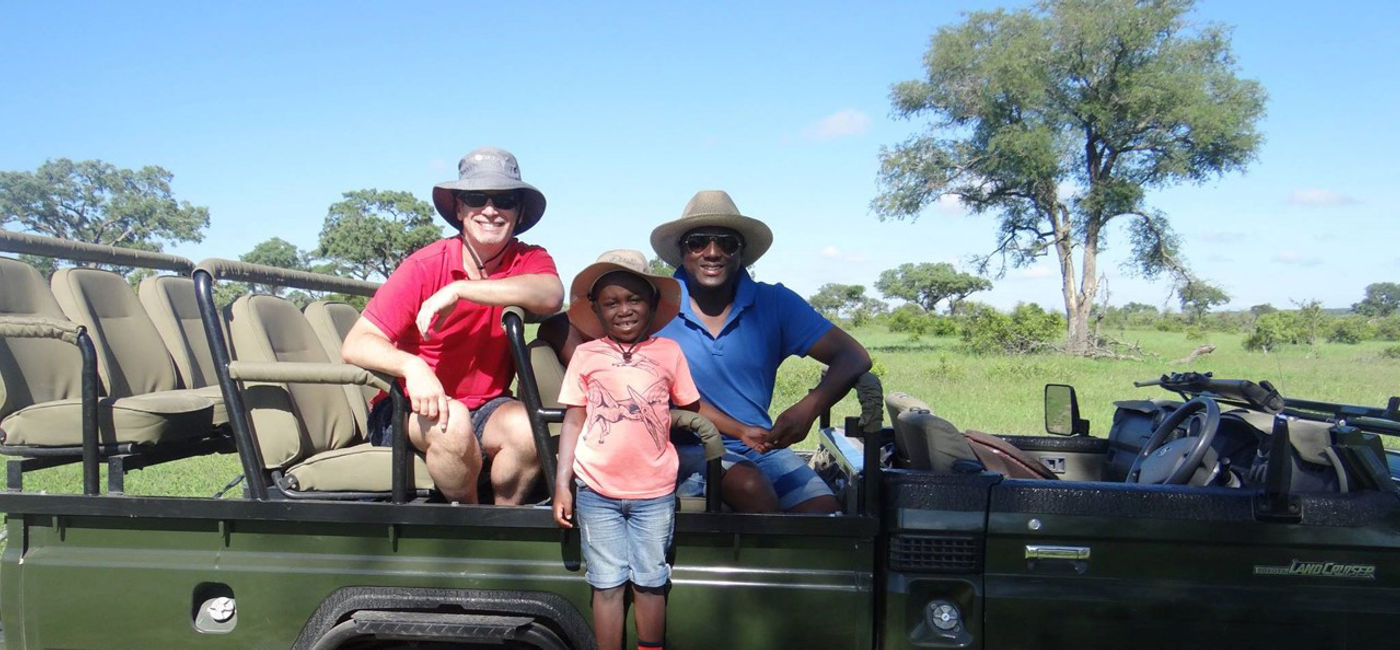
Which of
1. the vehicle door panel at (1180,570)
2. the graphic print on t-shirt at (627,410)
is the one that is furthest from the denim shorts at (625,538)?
the vehicle door panel at (1180,570)

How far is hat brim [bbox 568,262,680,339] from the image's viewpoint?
2785mm

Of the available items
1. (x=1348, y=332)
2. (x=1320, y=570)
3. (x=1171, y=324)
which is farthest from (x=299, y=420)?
(x=1171, y=324)

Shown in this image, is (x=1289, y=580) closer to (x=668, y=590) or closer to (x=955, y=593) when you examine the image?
(x=955, y=593)

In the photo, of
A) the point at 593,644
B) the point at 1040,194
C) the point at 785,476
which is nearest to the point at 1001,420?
the point at 785,476

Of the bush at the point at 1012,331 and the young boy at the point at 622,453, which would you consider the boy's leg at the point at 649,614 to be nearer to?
the young boy at the point at 622,453

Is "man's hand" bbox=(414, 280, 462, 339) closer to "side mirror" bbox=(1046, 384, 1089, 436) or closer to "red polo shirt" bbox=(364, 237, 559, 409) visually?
"red polo shirt" bbox=(364, 237, 559, 409)

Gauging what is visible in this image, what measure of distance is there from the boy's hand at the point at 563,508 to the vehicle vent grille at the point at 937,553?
868 millimetres

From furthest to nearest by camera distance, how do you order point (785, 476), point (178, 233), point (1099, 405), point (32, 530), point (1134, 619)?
1. point (178, 233)
2. point (1099, 405)
3. point (785, 476)
4. point (32, 530)
5. point (1134, 619)

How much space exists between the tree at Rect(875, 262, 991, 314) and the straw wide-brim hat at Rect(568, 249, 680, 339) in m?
64.2

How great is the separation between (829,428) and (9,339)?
A: 280 cm

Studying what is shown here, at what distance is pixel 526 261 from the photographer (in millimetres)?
3221

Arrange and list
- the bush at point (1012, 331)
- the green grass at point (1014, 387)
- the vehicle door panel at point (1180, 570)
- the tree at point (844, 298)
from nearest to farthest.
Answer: the vehicle door panel at point (1180, 570) < the green grass at point (1014, 387) < the bush at point (1012, 331) < the tree at point (844, 298)

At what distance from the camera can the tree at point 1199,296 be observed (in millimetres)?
30359

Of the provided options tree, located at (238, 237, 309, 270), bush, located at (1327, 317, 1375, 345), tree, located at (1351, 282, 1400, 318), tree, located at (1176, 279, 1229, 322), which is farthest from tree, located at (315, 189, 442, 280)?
tree, located at (1351, 282, 1400, 318)
